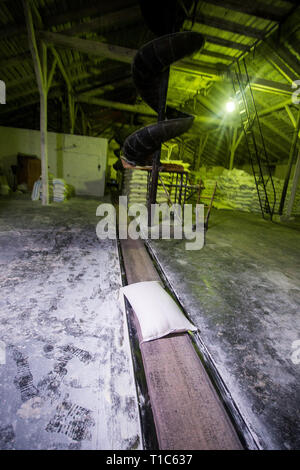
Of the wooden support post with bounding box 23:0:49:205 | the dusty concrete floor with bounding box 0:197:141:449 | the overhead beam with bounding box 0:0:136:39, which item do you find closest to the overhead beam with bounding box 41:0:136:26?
the overhead beam with bounding box 0:0:136:39

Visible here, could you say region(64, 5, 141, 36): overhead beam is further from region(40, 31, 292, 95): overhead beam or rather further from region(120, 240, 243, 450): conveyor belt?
region(120, 240, 243, 450): conveyor belt

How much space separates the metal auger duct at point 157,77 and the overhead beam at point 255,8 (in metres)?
2.43

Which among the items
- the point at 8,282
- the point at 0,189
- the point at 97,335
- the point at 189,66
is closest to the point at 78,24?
the point at 189,66

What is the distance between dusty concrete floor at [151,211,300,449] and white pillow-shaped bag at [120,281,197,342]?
25cm

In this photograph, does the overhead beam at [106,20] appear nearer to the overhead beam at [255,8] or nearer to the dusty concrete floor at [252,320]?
the overhead beam at [255,8]

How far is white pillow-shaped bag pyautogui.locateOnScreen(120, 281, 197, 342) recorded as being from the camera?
1.53m

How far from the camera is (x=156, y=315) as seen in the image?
160 cm

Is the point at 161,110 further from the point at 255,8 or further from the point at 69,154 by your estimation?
the point at 69,154

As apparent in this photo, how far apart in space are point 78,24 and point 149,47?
160 inches

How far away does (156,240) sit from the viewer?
415cm

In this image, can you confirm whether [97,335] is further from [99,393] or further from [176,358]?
[176,358]

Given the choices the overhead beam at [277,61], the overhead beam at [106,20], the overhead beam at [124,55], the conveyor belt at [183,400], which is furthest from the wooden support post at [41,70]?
the conveyor belt at [183,400]

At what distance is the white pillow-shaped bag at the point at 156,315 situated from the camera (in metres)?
1.53

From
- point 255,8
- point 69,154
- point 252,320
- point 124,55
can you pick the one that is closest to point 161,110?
point 124,55
